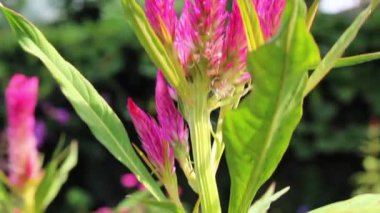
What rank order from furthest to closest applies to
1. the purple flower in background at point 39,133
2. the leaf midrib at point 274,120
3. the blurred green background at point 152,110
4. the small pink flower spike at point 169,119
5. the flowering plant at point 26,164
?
the blurred green background at point 152,110, the purple flower in background at point 39,133, the flowering plant at point 26,164, the small pink flower spike at point 169,119, the leaf midrib at point 274,120

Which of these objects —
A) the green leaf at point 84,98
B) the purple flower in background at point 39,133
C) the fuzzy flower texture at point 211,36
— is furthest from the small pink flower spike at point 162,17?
the purple flower in background at point 39,133

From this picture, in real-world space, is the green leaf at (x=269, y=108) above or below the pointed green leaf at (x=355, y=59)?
above

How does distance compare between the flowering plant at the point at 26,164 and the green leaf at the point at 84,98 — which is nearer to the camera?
the green leaf at the point at 84,98

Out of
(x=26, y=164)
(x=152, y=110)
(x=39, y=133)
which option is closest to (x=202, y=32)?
(x=26, y=164)

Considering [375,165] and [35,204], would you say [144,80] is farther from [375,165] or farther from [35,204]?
[35,204]

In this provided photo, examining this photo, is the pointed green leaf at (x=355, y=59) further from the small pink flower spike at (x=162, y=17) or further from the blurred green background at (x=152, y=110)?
the blurred green background at (x=152, y=110)
